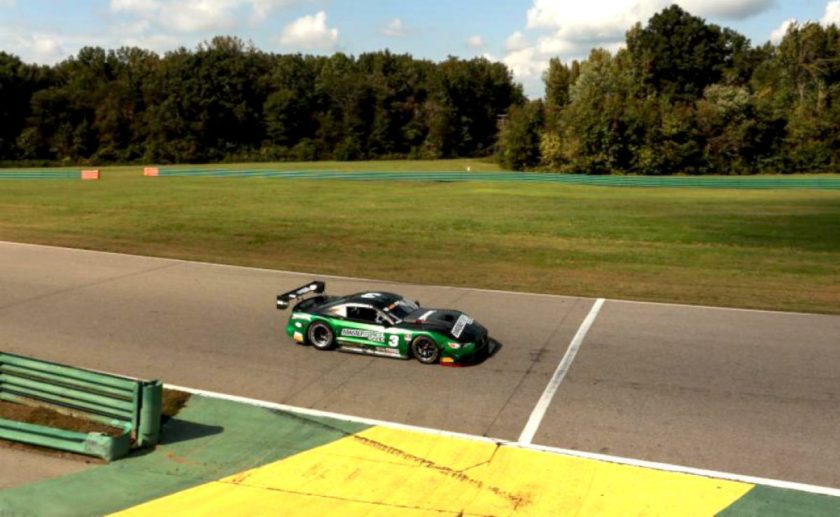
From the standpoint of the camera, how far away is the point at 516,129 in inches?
3191

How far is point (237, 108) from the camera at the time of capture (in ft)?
343

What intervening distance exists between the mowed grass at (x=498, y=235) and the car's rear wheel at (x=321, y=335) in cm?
679

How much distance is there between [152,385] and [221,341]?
192 inches

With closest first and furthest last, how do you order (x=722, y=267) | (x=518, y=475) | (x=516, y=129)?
(x=518, y=475) → (x=722, y=267) → (x=516, y=129)

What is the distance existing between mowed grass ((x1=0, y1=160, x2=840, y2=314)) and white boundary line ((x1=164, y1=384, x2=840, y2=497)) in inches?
376

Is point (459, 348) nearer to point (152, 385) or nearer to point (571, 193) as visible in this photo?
point (152, 385)

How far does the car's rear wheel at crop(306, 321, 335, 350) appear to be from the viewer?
1405cm

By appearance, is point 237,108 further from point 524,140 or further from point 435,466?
point 435,466

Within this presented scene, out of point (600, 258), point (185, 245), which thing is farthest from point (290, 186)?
point (600, 258)

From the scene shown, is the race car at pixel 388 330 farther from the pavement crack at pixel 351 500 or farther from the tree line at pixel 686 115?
the tree line at pixel 686 115

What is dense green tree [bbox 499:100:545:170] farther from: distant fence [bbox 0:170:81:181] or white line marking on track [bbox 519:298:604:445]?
white line marking on track [bbox 519:298:604:445]

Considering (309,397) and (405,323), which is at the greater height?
(405,323)

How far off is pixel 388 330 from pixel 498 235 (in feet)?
55.7

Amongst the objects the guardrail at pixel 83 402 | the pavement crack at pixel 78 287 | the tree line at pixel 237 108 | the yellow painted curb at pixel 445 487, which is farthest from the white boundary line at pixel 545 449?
the tree line at pixel 237 108
